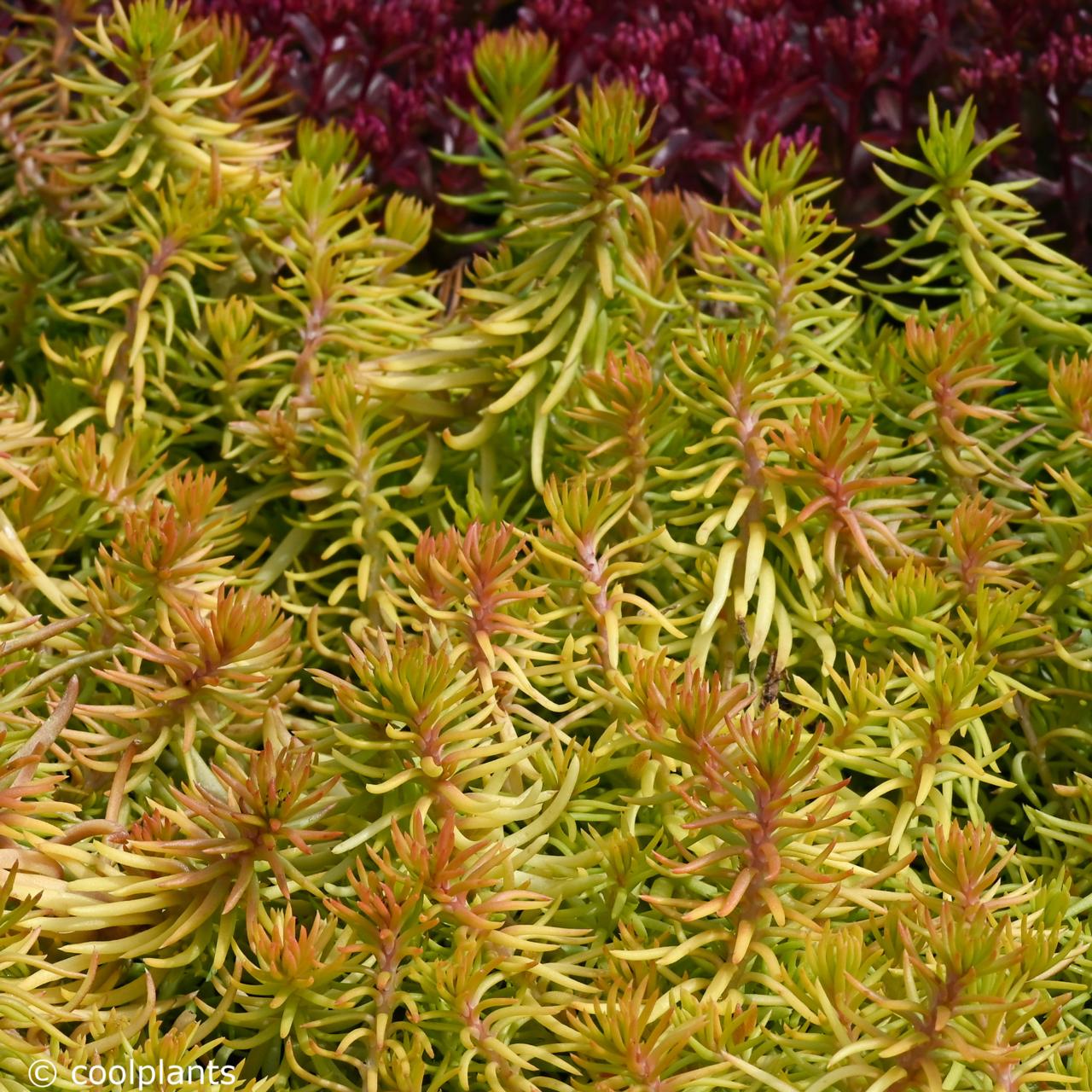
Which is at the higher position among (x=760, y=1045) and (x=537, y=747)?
(x=537, y=747)

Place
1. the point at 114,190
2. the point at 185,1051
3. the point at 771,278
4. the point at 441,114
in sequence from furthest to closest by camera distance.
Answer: the point at 441,114 < the point at 114,190 < the point at 771,278 < the point at 185,1051

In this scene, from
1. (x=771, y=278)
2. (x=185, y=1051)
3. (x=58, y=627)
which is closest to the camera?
(x=185, y=1051)

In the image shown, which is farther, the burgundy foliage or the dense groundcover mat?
the burgundy foliage

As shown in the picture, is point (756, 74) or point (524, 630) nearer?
point (524, 630)

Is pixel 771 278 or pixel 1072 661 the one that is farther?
pixel 771 278

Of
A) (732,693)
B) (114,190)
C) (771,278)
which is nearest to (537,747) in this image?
(732,693)

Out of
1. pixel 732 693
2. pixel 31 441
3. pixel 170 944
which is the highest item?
pixel 732 693

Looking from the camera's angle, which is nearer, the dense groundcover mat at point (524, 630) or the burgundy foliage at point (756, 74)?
the dense groundcover mat at point (524, 630)

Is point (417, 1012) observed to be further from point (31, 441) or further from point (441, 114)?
point (441, 114)
